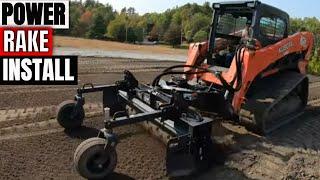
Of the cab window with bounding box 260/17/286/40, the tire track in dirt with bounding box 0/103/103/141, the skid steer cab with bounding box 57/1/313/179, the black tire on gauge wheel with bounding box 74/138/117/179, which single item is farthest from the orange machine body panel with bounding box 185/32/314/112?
the black tire on gauge wheel with bounding box 74/138/117/179

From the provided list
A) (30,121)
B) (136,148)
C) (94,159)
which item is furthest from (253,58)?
(30,121)

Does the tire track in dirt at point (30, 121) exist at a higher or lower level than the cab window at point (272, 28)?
lower

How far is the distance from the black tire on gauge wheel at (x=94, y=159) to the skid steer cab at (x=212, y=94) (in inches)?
0.5

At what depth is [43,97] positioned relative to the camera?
9.80m

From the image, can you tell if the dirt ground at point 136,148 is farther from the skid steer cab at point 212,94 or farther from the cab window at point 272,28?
the cab window at point 272,28

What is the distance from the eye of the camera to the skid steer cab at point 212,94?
17.9 feet

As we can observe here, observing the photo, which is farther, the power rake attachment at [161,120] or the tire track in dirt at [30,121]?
the tire track in dirt at [30,121]

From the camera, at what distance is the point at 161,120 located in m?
6.16

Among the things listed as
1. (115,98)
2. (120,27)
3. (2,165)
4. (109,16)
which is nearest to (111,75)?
(115,98)

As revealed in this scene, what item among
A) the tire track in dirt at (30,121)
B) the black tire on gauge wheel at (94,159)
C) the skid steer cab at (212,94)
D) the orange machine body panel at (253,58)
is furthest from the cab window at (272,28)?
the black tire on gauge wheel at (94,159)

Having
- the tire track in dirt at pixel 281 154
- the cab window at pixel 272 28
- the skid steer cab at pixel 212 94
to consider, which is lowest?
the tire track in dirt at pixel 281 154

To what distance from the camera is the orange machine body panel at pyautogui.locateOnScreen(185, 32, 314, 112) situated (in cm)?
705

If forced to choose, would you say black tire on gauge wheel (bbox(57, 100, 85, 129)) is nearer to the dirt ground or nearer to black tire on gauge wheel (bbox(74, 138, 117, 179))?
the dirt ground

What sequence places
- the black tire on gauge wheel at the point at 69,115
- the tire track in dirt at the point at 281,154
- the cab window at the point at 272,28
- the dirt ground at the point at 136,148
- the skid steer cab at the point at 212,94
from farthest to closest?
the cab window at the point at 272,28 < the black tire on gauge wheel at the point at 69,115 < the tire track in dirt at the point at 281,154 < the dirt ground at the point at 136,148 < the skid steer cab at the point at 212,94
